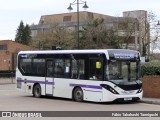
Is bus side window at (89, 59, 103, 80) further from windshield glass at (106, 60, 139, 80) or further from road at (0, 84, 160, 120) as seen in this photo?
road at (0, 84, 160, 120)

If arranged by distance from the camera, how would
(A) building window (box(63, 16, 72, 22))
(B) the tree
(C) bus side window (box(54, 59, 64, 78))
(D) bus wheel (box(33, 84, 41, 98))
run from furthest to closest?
(A) building window (box(63, 16, 72, 22)) → (B) the tree → (D) bus wheel (box(33, 84, 41, 98)) → (C) bus side window (box(54, 59, 64, 78))

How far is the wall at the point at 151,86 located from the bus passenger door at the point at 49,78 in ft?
17.6

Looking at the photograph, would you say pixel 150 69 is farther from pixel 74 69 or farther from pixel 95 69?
pixel 74 69

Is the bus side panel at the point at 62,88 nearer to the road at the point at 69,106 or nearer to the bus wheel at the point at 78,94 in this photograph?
the bus wheel at the point at 78,94

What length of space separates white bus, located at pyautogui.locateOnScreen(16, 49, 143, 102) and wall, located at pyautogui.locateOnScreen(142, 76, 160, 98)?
6.57ft

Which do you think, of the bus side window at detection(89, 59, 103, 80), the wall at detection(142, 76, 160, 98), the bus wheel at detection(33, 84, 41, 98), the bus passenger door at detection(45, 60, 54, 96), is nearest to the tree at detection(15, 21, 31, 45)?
the bus wheel at detection(33, 84, 41, 98)

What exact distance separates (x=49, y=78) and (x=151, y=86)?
5.89 m

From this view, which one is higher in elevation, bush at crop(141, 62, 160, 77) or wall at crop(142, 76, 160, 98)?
bush at crop(141, 62, 160, 77)

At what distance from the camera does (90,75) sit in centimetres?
2230

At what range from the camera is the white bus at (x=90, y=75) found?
2144 cm

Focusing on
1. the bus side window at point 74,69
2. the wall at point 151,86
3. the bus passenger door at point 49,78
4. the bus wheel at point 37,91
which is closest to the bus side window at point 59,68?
the bus passenger door at point 49,78

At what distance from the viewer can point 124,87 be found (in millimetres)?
21438

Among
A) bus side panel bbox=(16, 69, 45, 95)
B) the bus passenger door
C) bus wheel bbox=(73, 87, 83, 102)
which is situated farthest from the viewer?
bus side panel bbox=(16, 69, 45, 95)

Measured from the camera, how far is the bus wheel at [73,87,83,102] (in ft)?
75.2
